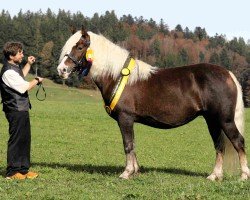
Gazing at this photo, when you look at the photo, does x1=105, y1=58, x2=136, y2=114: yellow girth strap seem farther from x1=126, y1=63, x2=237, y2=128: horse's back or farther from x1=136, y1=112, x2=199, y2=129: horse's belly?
x1=136, y1=112, x2=199, y2=129: horse's belly

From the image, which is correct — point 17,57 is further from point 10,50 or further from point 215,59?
point 215,59

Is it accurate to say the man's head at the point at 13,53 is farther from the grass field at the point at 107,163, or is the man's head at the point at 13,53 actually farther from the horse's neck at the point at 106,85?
the grass field at the point at 107,163

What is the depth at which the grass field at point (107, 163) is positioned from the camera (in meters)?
6.86

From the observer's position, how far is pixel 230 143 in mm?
8914

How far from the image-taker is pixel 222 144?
29.9 ft

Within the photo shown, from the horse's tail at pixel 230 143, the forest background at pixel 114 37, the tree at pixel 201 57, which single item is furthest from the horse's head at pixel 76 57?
the tree at pixel 201 57

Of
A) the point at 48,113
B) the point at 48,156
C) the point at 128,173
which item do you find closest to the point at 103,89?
the point at 128,173

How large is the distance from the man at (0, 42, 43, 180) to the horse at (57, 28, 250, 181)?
2.76 feet

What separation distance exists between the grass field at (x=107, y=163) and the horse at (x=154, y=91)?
0.94 metres

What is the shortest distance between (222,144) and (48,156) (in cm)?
660

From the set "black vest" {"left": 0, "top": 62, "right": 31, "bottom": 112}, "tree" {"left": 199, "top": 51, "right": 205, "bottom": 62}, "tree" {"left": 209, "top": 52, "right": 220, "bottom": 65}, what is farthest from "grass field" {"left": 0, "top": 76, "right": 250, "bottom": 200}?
"tree" {"left": 199, "top": 51, "right": 205, "bottom": 62}

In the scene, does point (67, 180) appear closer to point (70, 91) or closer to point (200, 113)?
point (200, 113)

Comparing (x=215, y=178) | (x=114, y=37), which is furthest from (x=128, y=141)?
(x=114, y=37)

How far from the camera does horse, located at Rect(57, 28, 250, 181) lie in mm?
8523
